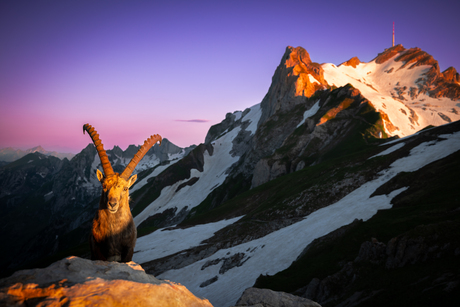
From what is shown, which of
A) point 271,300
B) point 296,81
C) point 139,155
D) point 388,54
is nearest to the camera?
point 271,300

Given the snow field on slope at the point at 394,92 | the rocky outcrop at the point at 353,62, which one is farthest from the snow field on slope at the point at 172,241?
the rocky outcrop at the point at 353,62

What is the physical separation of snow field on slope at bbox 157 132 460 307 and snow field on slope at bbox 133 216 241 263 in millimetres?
9122

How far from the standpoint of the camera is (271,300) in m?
7.91

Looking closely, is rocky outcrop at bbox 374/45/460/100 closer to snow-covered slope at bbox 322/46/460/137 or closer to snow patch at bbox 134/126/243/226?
snow-covered slope at bbox 322/46/460/137

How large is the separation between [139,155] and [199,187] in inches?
4206

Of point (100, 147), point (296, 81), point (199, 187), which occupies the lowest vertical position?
point (199, 187)

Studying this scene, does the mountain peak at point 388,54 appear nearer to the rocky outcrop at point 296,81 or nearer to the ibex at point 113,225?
the rocky outcrop at point 296,81

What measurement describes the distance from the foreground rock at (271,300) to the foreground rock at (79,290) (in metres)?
2.98

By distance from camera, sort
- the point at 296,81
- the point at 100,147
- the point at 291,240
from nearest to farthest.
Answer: the point at 100,147 → the point at 291,240 → the point at 296,81

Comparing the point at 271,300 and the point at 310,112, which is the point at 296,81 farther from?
the point at 271,300

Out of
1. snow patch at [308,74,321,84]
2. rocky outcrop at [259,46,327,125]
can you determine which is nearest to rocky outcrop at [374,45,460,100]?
rocky outcrop at [259,46,327,125]

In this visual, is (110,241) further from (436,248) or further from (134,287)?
(436,248)

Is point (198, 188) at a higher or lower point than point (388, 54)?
lower

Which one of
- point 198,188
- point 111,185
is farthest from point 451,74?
point 111,185
